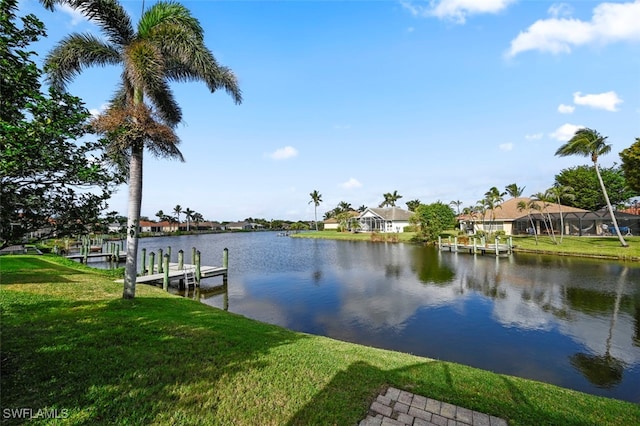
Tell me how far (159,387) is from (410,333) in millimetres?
8994

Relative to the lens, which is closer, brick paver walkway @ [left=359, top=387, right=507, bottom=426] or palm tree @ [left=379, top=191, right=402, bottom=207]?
brick paver walkway @ [left=359, top=387, right=507, bottom=426]

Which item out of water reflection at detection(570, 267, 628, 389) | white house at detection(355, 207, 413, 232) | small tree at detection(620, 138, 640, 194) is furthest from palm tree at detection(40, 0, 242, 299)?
white house at detection(355, 207, 413, 232)

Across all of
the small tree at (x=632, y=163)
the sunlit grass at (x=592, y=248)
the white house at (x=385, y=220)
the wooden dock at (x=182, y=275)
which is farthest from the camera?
the white house at (x=385, y=220)

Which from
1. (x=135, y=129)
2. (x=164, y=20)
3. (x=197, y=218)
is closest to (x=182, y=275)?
(x=135, y=129)

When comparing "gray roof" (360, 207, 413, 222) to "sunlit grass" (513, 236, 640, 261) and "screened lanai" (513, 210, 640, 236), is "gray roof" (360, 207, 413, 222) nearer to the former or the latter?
"screened lanai" (513, 210, 640, 236)

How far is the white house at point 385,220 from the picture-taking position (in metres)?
65.7

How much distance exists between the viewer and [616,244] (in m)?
30.9

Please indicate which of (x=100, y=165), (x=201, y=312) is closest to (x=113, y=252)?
(x=201, y=312)

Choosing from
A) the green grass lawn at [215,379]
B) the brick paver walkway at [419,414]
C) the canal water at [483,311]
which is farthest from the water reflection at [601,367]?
A: the brick paver walkway at [419,414]

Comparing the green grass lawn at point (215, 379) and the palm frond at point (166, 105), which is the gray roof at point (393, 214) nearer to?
the palm frond at point (166, 105)

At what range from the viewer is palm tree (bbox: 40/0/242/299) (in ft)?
29.2

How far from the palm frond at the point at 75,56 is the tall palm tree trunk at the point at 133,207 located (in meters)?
3.03

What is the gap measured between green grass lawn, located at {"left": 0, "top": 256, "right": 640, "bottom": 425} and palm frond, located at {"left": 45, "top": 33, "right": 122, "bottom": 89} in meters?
6.91

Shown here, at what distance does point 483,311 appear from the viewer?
45.3 ft
